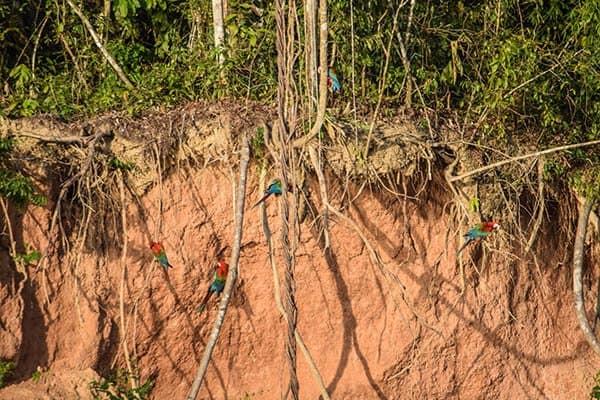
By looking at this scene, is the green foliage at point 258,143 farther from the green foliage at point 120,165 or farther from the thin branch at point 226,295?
the green foliage at point 120,165

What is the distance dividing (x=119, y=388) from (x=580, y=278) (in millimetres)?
3431

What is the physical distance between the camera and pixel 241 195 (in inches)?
302

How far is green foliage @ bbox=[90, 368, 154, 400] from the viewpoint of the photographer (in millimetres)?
7684

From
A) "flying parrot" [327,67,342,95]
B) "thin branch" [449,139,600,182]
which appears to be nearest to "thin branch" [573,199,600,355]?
"thin branch" [449,139,600,182]

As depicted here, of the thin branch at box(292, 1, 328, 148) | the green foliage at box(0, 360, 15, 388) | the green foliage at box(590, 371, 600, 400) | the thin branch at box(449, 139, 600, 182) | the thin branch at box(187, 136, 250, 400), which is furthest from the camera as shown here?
the green foliage at box(590, 371, 600, 400)

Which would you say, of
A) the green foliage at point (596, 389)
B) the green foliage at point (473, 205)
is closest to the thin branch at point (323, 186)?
the green foliage at point (473, 205)

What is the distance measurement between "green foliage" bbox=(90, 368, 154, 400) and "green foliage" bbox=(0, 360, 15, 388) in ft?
1.68

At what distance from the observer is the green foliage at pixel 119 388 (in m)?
7.68

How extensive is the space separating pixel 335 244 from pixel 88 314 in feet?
5.62

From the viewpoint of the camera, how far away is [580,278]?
885cm

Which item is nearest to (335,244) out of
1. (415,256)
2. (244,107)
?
(415,256)

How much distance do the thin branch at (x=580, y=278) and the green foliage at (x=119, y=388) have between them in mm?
3131

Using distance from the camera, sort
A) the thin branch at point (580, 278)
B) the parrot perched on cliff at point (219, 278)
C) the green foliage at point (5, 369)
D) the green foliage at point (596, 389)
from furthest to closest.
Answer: the thin branch at point (580, 278)
the green foliage at point (596, 389)
the parrot perched on cliff at point (219, 278)
the green foliage at point (5, 369)

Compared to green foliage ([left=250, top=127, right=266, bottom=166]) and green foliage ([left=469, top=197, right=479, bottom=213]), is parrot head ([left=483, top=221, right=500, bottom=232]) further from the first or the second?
green foliage ([left=250, top=127, right=266, bottom=166])
